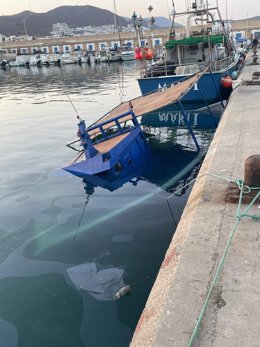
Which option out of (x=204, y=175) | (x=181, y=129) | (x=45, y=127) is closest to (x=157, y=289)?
(x=204, y=175)

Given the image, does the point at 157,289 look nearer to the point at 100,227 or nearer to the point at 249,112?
the point at 100,227

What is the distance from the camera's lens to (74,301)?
5.05m

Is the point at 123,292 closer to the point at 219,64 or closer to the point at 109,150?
the point at 109,150

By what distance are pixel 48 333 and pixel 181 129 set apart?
11.7 metres

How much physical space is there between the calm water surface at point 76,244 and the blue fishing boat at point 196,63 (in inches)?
202

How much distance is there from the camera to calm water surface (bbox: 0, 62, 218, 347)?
465 cm

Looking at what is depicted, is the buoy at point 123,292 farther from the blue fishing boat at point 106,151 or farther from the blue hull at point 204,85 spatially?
the blue hull at point 204,85

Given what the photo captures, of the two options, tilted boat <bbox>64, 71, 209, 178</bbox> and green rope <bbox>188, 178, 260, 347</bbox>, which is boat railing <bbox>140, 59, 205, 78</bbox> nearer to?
tilted boat <bbox>64, 71, 209, 178</bbox>

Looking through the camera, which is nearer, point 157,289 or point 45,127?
point 157,289

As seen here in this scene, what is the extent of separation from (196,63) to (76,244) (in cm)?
1666

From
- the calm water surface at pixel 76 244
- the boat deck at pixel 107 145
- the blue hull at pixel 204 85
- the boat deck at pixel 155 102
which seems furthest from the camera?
the blue hull at pixel 204 85

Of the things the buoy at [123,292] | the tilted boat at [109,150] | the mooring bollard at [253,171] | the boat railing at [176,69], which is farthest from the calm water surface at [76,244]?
the boat railing at [176,69]

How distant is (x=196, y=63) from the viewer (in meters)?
20.6

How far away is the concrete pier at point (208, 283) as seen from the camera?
9.58ft
